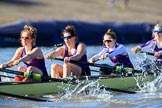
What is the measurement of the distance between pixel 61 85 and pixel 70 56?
0.94 meters

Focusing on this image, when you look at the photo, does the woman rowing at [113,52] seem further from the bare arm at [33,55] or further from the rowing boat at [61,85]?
the bare arm at [33,55]

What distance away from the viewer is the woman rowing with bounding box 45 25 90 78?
12.0m

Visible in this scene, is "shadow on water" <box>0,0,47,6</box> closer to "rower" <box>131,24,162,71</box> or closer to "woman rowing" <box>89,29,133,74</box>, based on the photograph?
"rower" <box>131,24,162,71</box>

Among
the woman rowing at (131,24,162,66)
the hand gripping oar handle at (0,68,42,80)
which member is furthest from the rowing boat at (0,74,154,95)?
the woman rowing at (131,24,162,66)

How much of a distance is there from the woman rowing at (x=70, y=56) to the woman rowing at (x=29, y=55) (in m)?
0.51

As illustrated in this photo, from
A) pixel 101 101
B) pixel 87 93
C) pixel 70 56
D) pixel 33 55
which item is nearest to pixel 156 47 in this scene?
pixel 70 56

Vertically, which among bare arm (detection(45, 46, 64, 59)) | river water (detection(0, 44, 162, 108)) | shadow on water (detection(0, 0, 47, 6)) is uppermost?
shadow on water (detection(0, 0, 47, 6))

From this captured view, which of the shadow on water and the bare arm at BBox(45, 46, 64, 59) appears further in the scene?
the shadow on water

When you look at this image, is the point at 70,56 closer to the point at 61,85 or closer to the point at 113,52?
the point at 61,85

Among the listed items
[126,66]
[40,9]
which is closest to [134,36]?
[40,9]

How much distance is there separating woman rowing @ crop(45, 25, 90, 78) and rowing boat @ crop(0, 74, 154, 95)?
0.48 m

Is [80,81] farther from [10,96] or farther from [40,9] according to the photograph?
[40,9]

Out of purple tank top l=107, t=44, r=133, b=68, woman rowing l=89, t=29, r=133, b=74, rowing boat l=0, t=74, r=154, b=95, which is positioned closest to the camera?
rowing boat l=0, t=74, r=154, b=95

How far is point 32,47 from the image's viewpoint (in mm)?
11445
